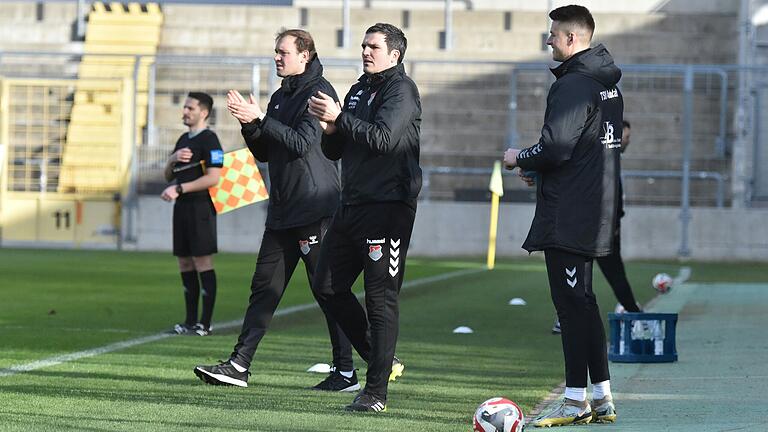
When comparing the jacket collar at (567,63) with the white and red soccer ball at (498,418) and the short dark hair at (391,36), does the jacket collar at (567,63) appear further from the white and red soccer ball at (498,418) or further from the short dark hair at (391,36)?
the white and red soccer ball at (498,418)

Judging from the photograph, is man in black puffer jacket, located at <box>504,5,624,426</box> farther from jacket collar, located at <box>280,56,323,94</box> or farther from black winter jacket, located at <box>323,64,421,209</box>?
jacket collar, located at <box>280,56,323,94</box>

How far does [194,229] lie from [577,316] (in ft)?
17.2

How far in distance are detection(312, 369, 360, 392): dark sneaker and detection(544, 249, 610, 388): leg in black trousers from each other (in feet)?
4.99

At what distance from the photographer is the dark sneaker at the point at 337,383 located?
7.82 metres

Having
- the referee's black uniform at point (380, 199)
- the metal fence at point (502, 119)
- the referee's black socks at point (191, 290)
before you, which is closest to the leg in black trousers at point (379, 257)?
the referee's black uniform at point (380, 199)

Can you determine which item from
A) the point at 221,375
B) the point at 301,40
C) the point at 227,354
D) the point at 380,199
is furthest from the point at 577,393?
the point at 227,354

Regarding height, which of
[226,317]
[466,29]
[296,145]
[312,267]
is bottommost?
[226,317]

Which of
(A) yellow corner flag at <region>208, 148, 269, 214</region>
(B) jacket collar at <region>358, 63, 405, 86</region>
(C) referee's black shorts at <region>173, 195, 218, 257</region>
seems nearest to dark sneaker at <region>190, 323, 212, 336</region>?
(C) referee's black shorts at <region>173, 195, 218, 257</region>

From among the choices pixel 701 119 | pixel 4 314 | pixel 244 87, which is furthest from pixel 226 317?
pixel 701 119

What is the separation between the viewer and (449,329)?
12133 millimetres

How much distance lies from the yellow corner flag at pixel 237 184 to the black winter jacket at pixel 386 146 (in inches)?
158

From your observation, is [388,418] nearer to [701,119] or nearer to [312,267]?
[312,267]

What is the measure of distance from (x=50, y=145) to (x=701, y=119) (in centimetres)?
1399

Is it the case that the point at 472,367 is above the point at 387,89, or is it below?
below
